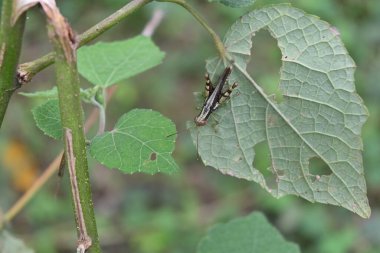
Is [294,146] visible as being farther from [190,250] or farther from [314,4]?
[314,4]

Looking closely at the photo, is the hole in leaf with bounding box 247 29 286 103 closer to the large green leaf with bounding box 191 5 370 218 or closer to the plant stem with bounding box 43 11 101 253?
the large green leaf with bounding box 191 5 370 218

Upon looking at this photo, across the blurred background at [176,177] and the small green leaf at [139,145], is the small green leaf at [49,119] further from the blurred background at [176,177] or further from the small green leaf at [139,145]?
the blurred background at [176,177]

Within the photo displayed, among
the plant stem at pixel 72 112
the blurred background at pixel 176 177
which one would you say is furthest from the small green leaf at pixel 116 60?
the blurred background at pixel 176 177

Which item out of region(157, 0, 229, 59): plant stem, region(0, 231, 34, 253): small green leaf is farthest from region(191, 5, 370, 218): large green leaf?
region(0, 231, 34, 253): small green leaf

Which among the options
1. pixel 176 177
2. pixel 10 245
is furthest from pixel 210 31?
pixel 176 177

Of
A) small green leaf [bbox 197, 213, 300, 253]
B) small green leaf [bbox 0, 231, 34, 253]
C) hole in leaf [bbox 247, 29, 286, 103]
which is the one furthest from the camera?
hole in leaf [bbox 247, 29, 286, 103]

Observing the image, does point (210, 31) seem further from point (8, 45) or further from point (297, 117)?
point (8, 45)

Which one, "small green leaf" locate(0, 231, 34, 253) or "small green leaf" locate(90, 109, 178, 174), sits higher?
"small green leaf" locate(90, 109, 178, 174)
